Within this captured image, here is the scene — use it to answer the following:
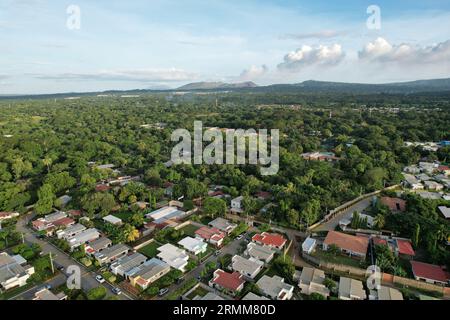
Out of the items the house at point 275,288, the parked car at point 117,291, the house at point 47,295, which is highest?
the house at point 47,295

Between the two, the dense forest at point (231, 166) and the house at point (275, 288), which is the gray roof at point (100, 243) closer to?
the dense forest at point (231, 166)

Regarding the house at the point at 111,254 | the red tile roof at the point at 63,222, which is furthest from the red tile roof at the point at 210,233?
the red tile roof at the point at 63,222

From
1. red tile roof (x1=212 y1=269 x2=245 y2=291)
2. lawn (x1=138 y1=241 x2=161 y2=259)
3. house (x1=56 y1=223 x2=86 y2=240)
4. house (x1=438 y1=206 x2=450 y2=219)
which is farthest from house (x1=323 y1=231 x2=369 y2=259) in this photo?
house (x1=56 y1=223 x2=86 y2=240)

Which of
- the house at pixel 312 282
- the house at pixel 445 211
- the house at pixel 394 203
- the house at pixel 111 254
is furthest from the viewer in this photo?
the house at pixel 394 203

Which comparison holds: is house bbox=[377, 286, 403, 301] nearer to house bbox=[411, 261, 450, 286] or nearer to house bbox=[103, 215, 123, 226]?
house bbox=[411, 261, 450, 286]

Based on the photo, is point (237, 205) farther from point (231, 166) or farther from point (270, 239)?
point (231, 166)

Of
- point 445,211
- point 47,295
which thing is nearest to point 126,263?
point 47,295
